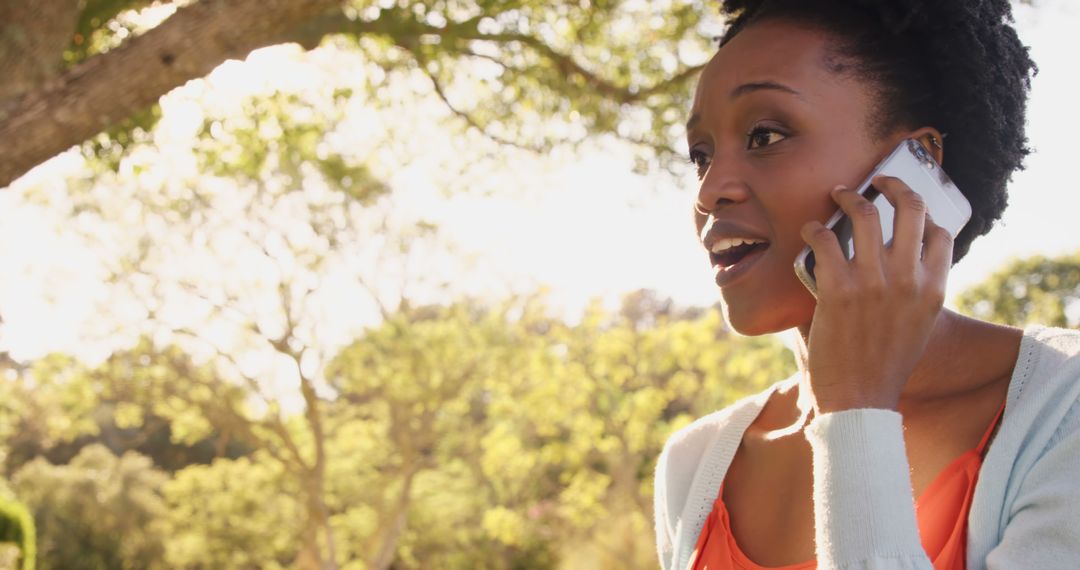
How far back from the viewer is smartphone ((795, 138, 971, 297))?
1244 mm

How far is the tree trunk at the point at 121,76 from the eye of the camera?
326 centimetres

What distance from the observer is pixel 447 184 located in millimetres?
8336

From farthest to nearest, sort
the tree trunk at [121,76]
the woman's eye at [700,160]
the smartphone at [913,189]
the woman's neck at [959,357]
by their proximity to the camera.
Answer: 1. the tree trunk at [121,76]
2. the woman's eye at [700,160]
3. the woman's neck at [959,357]
4. the smartphone at [913,189]

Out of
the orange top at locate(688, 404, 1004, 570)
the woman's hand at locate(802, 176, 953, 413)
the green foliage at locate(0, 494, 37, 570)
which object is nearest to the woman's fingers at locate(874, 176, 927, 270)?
the woman's hand at locate(802, 176, 953, 413)

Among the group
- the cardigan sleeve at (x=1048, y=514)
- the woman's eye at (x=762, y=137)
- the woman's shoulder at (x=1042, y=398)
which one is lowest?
the cardigan sleeve at (x=1048, y=514)

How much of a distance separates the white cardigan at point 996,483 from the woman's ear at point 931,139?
1.05 ft

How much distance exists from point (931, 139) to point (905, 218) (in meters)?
0.30

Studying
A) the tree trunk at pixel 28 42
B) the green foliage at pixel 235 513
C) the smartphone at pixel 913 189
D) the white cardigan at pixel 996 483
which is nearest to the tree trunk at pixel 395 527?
the green foliage at pixel 235 513

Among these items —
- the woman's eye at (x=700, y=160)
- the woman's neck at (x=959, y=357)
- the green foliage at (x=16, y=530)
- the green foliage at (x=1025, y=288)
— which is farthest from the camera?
the green foliage at (x=1025, y=288)

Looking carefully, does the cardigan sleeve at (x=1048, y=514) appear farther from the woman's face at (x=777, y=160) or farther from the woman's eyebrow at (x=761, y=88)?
the woman's eyebrow at (x=761, y=88)

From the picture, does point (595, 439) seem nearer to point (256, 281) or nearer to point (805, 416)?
point (256, 281)

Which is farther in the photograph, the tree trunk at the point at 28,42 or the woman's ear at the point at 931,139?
the tree trunk at the point at 28,42

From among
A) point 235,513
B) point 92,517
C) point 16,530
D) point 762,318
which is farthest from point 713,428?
point 92,517

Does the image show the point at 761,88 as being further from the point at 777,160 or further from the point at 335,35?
the point at 335,35
